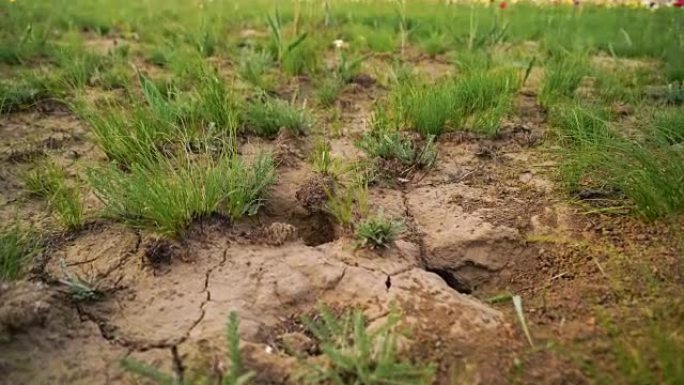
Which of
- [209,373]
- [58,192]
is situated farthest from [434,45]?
[209,373]

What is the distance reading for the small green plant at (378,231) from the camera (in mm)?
2006

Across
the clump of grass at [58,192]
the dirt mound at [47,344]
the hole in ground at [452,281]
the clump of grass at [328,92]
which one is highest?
the clump of grass at [328,92]

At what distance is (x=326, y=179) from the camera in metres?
2.38

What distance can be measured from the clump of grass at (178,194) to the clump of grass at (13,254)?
302 millimetres

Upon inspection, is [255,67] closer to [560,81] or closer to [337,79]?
[337,79]

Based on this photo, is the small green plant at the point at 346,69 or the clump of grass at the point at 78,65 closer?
the clump of grass at the point at 78,65

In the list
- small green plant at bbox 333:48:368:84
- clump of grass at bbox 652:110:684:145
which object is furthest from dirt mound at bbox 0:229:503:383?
small green plant at bbox 333:48:368:84

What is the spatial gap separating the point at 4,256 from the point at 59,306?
0.88ft

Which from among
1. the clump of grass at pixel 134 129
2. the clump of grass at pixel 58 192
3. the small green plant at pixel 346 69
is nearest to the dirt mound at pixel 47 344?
the clump of grass at pixel 58 192

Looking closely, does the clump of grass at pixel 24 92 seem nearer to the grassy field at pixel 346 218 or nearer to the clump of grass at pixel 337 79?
the grassy field at pixel 346 218

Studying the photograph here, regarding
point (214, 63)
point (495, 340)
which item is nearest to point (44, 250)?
point (495, 340)

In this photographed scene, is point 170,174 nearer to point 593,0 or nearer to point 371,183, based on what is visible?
point 371,183

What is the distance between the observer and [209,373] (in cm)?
150

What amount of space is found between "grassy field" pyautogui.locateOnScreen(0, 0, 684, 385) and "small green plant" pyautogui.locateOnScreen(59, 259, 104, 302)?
1cm
